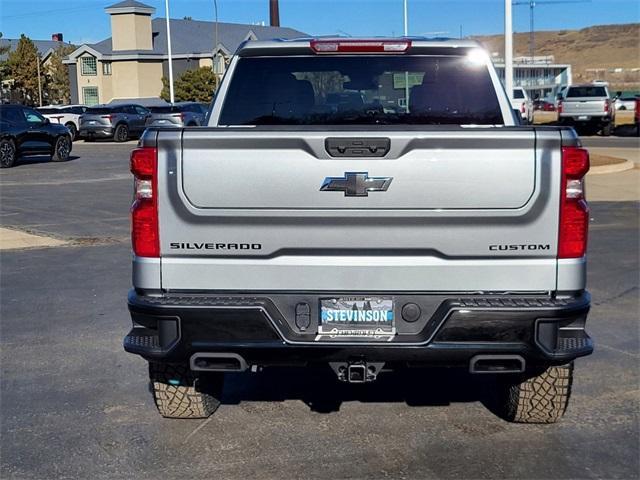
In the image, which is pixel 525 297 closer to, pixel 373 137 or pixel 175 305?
pixel 373 137

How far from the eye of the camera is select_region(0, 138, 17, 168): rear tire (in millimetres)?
25281

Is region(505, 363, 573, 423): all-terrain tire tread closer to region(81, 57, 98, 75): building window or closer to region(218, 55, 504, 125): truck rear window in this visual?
region(218, 55, 504, 125): truck rear window

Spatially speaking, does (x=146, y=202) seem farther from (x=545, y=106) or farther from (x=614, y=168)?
(x=545, y=106)

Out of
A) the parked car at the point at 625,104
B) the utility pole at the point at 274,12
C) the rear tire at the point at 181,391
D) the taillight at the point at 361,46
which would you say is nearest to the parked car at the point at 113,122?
the utility pole at the point at 274,12

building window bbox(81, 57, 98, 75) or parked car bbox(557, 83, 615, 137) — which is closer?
parked car bbox(557, 83, 615, 137)

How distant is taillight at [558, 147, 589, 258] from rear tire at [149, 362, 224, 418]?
2159 millimetres

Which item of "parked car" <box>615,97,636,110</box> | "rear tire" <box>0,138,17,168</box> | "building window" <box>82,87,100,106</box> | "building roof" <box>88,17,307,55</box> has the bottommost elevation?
"rear tire" <box>0,138,17,168</box>

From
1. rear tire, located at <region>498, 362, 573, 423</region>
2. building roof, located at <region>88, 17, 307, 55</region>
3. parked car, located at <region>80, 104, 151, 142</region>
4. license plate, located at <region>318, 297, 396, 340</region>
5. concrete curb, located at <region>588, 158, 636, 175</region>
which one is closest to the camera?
license plate, located at <region>318, 297, 396, 340</region>

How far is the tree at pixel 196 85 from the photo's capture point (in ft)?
207

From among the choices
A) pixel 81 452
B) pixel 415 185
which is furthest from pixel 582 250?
pixel 81 452

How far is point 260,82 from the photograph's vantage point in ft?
18.7

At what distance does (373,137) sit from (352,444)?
1765 millimetres

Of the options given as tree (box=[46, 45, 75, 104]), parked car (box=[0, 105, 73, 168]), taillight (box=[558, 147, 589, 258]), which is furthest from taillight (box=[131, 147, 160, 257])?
tree (box=[46, 45, 75, 104])

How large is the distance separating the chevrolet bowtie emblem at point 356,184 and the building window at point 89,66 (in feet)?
230
